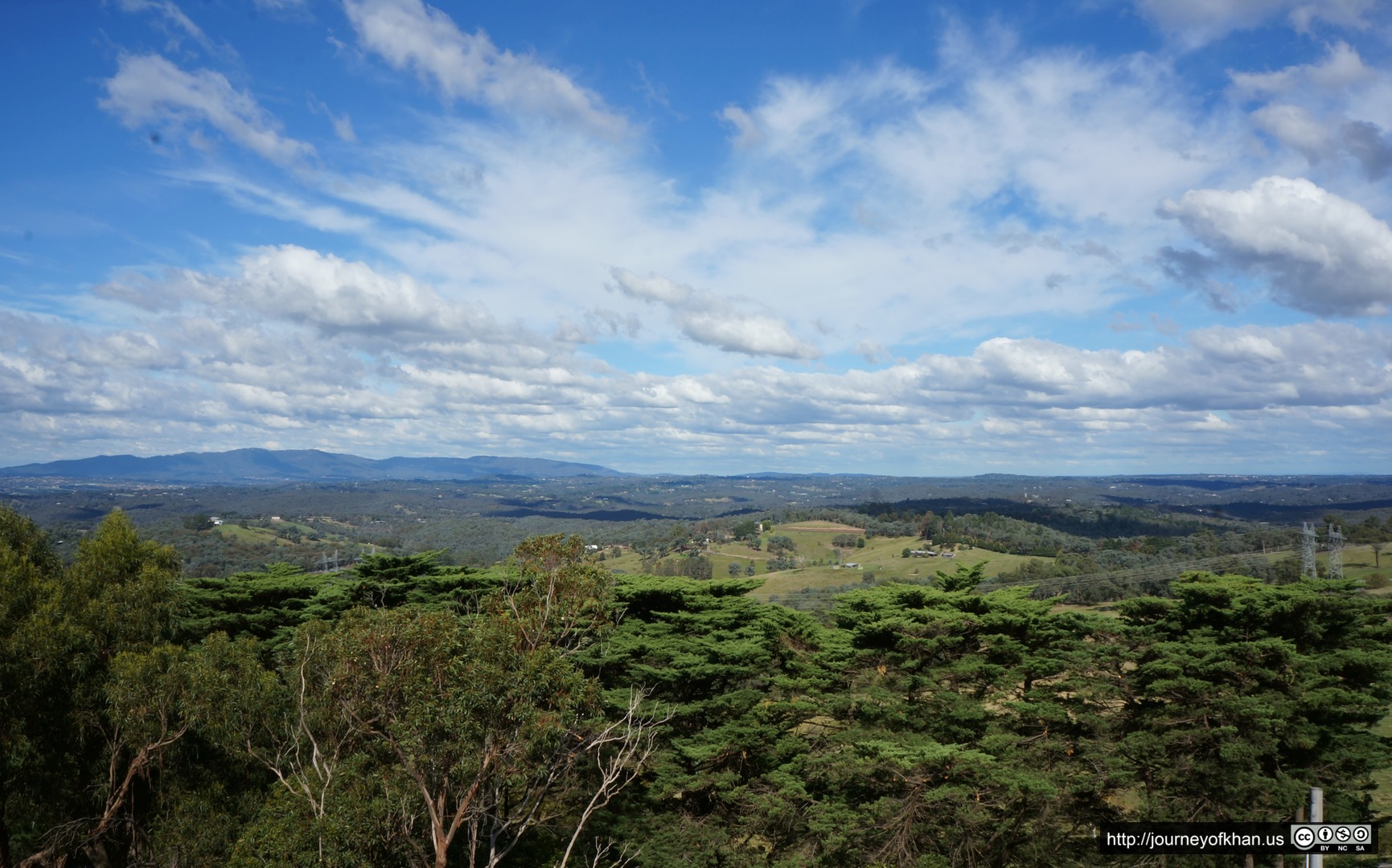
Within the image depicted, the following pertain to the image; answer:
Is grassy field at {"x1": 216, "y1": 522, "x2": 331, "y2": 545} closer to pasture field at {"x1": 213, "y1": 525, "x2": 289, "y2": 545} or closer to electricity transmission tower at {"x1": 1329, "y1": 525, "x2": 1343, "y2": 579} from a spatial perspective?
pasture field at {"x1": 213, "y1": 525, "x2": 289, "y2": 545}

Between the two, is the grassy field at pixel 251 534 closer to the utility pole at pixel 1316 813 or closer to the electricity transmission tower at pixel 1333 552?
the electricity transmission tower at pixel 1333 552

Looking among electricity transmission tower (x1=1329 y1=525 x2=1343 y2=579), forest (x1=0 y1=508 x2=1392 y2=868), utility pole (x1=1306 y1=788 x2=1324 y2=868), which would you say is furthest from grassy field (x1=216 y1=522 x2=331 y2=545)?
utility pole (x1=1306 y1=788 x2=1324 y2=868)

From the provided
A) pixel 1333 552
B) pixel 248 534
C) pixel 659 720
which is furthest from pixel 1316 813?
pixel 248 534

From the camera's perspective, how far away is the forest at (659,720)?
13.1m

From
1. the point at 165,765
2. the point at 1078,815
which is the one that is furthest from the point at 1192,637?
the point at 165,765

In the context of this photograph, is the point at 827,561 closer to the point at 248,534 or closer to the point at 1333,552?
the point at 1333,552

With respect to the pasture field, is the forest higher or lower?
higher

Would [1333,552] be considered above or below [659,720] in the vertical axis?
above

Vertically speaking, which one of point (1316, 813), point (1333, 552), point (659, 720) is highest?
point (1316, 813)

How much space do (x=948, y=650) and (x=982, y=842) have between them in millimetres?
5581

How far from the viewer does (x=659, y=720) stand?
72.0 ft

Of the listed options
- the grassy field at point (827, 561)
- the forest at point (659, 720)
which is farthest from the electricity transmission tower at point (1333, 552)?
the forest at point (659, 720)

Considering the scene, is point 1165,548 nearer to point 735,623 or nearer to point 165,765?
point 735,623

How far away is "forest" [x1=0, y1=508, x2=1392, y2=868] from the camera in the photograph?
43.1ft
